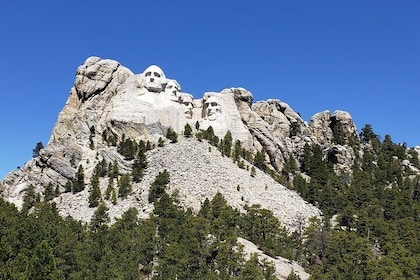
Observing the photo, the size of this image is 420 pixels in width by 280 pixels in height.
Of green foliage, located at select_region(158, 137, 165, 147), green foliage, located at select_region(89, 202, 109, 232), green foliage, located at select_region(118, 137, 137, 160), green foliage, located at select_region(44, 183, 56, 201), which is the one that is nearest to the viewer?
green foliage, located at select_region(89, 202, 109, 232)

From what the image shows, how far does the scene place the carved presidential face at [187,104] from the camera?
110 metres

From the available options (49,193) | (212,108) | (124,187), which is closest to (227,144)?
(212,108)

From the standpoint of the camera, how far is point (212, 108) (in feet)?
360

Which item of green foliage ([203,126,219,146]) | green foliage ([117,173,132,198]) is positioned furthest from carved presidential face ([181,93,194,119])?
green foliage ([117,173,132,198])

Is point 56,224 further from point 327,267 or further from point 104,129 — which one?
point 104,129

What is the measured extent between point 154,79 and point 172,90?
4.33 m

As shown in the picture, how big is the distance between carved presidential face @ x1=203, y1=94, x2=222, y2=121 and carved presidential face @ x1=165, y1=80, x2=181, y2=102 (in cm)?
632

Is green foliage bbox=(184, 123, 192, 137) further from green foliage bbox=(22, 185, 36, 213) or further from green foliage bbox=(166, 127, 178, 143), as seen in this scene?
green foliage bbox=(22, 185, 36, 213)

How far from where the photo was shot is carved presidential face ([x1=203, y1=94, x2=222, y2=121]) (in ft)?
358

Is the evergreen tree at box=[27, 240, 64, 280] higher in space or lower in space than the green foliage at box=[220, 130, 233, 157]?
lower

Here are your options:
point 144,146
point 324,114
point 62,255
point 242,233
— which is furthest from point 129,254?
point 324,114

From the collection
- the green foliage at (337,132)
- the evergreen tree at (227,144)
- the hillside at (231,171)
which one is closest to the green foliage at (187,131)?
the hillside at (231,171)

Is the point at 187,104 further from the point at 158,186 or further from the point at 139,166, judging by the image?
the point at 158,186

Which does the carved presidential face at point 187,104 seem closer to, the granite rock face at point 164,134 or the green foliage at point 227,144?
the granite rock face at point 164,134
